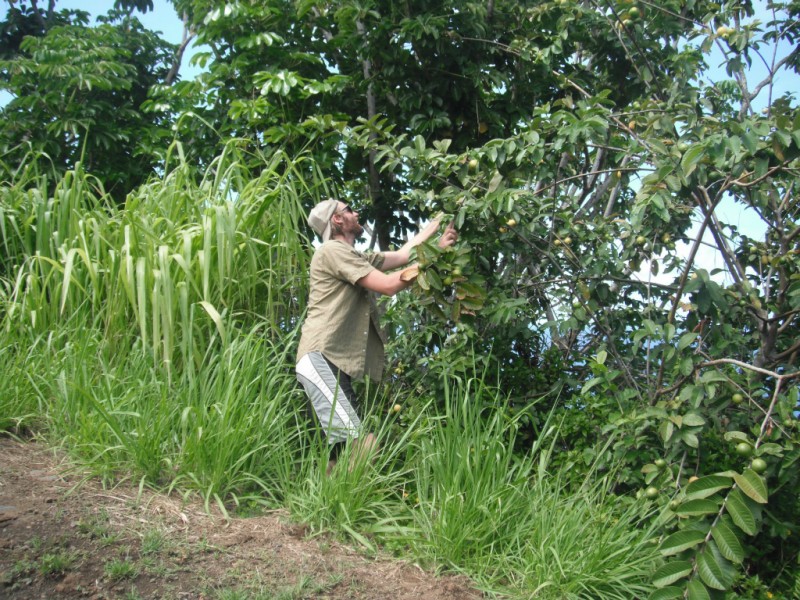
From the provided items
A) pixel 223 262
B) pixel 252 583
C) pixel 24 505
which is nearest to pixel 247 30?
pixel 223 262

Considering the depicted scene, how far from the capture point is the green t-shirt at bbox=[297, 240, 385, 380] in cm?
356

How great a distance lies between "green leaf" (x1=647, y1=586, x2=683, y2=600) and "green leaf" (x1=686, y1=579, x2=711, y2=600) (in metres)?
0.04

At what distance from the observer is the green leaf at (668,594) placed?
8.01 feet

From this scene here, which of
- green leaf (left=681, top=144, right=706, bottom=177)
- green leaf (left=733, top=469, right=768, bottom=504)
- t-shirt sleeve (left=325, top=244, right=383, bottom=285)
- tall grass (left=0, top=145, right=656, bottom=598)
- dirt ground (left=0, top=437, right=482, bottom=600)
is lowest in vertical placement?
dirt ground (left=0, top=437, right=482, bottom=600)

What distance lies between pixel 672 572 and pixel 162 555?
68.4 inches

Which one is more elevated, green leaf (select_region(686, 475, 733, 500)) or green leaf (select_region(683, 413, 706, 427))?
green leaf (select_region(683, 413, 706, 427))

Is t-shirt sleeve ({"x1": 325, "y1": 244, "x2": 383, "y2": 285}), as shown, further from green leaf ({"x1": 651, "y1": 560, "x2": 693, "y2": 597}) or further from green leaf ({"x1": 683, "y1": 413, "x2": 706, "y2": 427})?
green leaf ({"x1": 651, "y1": 560, "x2": 693, "y2": 597})

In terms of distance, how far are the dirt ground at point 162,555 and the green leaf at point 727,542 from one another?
2.81 feet

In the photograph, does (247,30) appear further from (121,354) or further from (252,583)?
(252,583)

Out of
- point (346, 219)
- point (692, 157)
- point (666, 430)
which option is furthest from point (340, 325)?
point (692, 157)

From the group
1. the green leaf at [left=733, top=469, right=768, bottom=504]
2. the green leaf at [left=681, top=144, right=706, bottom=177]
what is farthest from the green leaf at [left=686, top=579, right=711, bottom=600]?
the green leaf at [left=681, top=144, right=706, bottom=177]

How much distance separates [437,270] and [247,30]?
2.89 m

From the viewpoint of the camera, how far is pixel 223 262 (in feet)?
13.0

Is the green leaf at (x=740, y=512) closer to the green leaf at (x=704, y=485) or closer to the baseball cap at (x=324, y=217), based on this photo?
the green leaf at (x=704, y=485)
